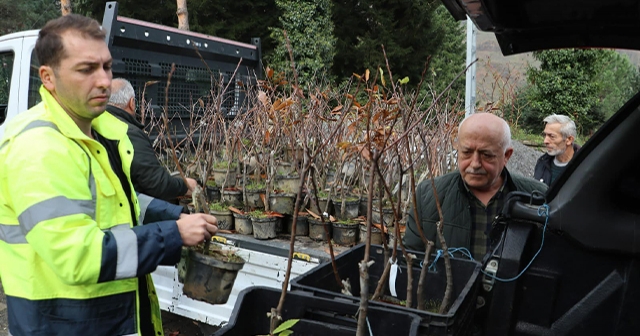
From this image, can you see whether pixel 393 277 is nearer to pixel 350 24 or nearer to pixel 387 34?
pixel 387 34

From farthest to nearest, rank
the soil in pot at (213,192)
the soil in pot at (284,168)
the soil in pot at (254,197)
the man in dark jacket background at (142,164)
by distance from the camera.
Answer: the soil in pot at (284,168) → the soil in pot at (213,192) → the soil in pot at (254,197) → the man in dark jacket background at (142,164)

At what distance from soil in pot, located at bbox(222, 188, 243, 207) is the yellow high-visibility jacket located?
9.51ft

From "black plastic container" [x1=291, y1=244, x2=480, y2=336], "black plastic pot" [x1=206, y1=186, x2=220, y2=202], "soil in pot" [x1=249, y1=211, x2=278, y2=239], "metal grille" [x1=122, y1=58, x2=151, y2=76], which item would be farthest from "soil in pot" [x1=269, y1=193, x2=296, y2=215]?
"black plastic container" [x1=291, y1=244, x2=480, y2=336]

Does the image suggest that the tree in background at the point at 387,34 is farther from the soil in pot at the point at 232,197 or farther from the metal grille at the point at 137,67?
the soil in pot at the point at 232,197

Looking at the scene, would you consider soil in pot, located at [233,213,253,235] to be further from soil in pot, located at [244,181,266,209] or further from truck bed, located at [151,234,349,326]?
truck bed, located at [151,234,349,326]

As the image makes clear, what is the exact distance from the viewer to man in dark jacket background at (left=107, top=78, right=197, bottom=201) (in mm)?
3215

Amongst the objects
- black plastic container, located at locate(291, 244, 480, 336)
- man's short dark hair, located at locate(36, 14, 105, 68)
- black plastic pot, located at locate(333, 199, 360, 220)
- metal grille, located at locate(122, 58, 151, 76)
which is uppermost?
metal grille, located at locate(122, 58, 151, 76)

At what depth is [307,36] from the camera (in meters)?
17.3

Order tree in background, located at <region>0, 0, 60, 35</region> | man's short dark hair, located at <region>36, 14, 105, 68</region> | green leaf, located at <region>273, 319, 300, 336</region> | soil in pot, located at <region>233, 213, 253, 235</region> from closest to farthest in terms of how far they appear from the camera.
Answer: green leaf, located at <region>273, 319, 300, 336</region> → man's short dark hair, located at <region>36, 14, 105, 68</region> → soil in pot, located at <region>233, 213, 253, 235</region> → tree in background, located at <region>0, 0, 60, 35</region>

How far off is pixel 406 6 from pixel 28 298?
63.7 feet

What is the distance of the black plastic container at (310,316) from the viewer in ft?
4.21

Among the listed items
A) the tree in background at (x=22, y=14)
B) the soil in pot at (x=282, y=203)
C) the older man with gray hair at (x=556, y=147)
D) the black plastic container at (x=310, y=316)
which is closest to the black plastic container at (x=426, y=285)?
the black plastic container at (x=310, y=316)

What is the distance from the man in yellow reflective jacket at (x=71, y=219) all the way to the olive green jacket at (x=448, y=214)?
1.05 metres

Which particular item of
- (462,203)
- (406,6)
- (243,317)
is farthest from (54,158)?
(406,6)
